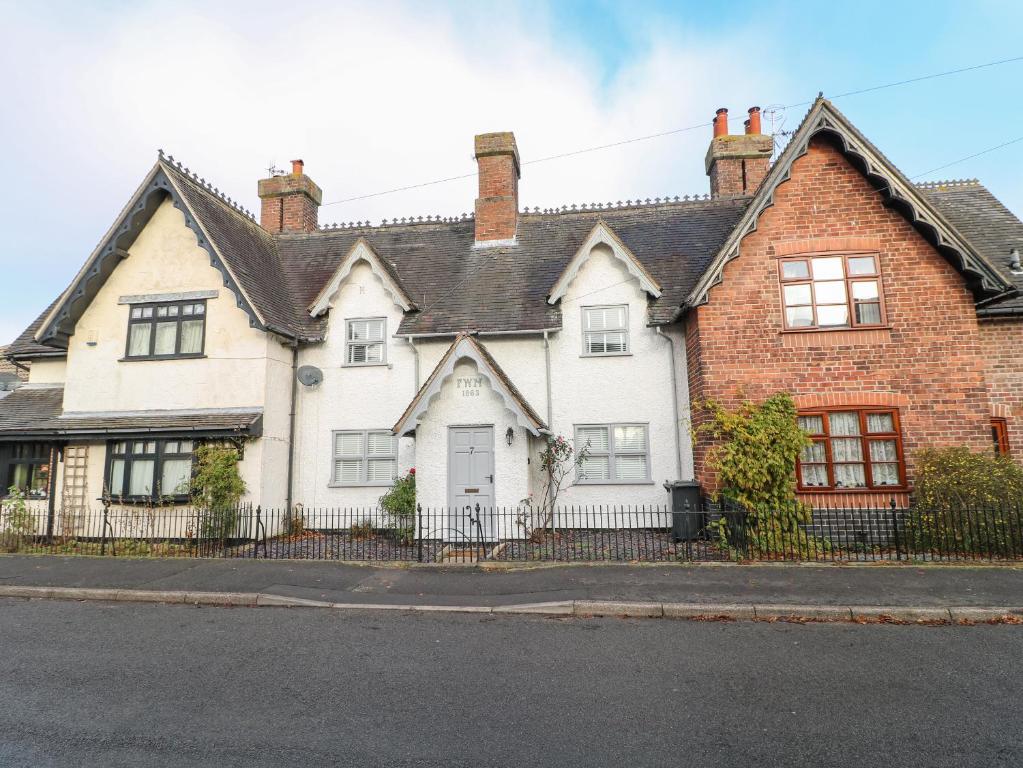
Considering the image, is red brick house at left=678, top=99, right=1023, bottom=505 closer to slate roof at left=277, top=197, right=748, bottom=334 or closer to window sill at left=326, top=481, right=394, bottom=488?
slate roof at left=277, top=197, right=748, bottom=334

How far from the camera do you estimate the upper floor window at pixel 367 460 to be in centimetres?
1532

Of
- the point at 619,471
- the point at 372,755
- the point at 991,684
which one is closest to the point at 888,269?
the point at 619,471

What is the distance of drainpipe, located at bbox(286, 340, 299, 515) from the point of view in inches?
603

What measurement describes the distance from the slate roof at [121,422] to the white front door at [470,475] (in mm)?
4883

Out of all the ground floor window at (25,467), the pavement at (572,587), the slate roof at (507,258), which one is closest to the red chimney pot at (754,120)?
the slate roof at (507,258)

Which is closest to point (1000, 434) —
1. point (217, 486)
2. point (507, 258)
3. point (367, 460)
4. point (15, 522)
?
point (507, 258)

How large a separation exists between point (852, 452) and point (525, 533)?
23.6ft

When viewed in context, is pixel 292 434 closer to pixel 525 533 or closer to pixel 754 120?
pixel 525 533

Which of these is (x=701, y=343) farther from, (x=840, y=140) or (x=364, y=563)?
(x=364, y=563)

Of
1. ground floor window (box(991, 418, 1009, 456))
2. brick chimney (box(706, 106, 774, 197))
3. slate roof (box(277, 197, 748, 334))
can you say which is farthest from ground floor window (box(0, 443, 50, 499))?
ground floor window (box(991, 418, 1009, 456))

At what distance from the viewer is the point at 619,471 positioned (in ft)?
47.8

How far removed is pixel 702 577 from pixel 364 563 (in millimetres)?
6168

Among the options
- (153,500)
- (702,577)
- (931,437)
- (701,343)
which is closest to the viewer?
(702,577)

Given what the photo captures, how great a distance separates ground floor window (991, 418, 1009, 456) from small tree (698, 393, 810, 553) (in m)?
5.15
